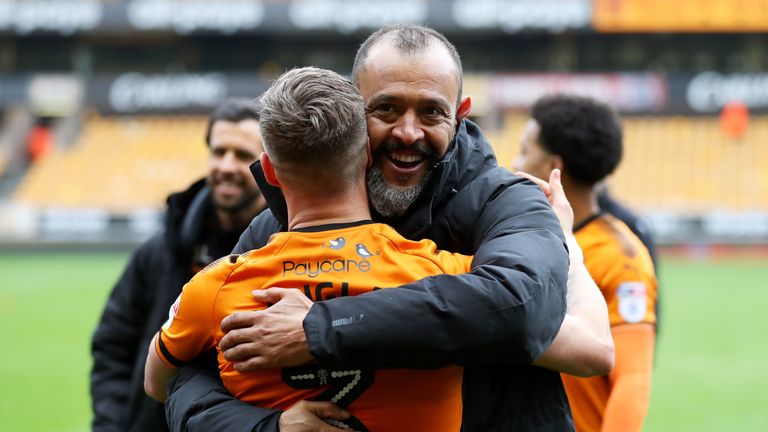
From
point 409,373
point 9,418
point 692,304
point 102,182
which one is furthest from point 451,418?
point 102,182

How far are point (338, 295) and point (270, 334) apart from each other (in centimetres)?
17

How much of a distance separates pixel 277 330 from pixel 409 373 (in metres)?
0.30

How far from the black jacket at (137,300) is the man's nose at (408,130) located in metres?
1.69

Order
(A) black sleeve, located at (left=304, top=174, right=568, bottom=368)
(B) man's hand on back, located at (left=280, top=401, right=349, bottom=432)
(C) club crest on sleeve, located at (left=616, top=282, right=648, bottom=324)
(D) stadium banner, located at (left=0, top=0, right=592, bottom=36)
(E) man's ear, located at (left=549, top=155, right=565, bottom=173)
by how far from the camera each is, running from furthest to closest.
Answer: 1. (D) stadium banner, located at (left=0, top=0, right=592, bottom=36)
2. (E) man's ear, located at (left=549, top=155, right=565, bottom=173)
3. (C) club crest on sleeve, located at (left=616, top=282, right=648, bottom=324)
4. (B) man's hand on back, located at (left=280, top=401, right=349, bottom=432)
5. (A) black sleeve, located at (left=304, top=174, right=568, bottom=368)

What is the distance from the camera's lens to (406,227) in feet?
7.75

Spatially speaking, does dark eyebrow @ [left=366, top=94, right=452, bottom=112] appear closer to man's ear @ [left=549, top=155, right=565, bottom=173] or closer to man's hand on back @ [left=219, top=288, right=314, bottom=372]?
man's hand on back @ [left=219, top=288, right=314, bottom=372]

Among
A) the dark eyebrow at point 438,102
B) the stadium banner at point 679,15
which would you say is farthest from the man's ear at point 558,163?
the stadium banner at point 679,15

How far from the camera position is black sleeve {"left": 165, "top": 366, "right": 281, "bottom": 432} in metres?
2.09

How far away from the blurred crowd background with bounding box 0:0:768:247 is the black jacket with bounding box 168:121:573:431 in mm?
25957

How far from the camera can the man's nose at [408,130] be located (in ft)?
7.79

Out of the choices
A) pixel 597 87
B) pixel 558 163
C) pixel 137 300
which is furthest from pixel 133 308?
pixel 597 87

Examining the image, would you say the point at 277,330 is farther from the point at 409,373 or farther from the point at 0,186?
the point at 0,186

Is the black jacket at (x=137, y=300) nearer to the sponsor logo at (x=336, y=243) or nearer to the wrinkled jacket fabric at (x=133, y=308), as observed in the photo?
the wrinkled jacket fabric at (x=133, y=308)

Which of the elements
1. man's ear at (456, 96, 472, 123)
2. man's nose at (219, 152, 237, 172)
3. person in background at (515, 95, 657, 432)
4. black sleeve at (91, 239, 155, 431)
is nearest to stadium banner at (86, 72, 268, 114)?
man's nose at (219, 152, 237, 172)
